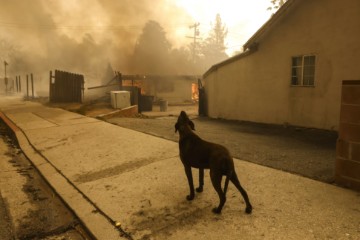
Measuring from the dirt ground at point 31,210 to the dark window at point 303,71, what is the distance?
8610mm

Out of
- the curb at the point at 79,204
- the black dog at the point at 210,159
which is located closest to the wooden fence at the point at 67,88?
→ the curb at the point at 79,204

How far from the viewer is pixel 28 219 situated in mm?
3449

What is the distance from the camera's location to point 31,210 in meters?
3.69

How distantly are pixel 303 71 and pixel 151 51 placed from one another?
130 feet

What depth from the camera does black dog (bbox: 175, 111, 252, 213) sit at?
3.00m

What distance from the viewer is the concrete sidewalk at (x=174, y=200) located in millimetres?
2860

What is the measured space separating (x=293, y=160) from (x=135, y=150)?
314 cm

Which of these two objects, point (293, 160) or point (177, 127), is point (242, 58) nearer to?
point (293, 160)

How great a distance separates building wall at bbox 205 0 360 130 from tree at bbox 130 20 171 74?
33.2 metres

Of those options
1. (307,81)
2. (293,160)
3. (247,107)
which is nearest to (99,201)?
(293,160)

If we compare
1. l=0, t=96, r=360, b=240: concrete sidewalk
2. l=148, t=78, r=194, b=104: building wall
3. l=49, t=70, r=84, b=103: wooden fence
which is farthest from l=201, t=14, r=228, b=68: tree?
l=0, t=96, r=360, b=240: concrete sidewalk

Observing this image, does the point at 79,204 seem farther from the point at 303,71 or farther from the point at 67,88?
the point at 67,88

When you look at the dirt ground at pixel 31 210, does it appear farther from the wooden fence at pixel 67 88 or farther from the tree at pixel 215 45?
the tree at pixel 215 45

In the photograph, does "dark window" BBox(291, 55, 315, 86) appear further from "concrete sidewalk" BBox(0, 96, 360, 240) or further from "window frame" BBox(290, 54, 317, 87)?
"concrete sidewalk" BBox(0, 96, 360, 240)
